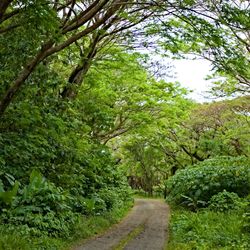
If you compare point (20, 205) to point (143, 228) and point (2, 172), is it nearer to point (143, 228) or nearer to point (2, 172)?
point (2, 172)

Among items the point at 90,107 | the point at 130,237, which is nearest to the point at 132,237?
the point at 130,237

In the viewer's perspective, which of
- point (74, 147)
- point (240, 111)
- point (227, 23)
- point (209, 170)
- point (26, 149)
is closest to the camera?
point (227, 23)

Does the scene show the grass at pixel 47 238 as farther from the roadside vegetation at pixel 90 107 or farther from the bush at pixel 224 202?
the bush at pixel 224 202

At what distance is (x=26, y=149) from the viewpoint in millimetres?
9641

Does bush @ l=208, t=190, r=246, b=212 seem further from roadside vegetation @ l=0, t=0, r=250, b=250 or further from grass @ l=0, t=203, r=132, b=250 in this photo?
grass @ l=0, t=203, r=132, b=250

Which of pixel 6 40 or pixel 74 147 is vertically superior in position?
pixel 6 40

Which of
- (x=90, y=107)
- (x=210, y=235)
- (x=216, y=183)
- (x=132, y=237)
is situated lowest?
(x=132, y=237)

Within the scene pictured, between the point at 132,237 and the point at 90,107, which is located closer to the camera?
the point at 132,237

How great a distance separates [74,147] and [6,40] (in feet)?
12.2

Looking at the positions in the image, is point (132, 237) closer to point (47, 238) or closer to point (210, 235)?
point (210, 235)

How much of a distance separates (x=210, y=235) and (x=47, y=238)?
13.6 feet

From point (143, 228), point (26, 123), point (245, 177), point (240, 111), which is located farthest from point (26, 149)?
point (240, 111)

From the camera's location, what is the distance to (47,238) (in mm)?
7863

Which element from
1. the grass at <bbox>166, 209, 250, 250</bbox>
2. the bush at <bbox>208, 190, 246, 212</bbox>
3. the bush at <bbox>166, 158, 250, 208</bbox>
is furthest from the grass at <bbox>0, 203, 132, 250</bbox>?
the bush at <bbox>166, 158, 250, 208</bbox>
